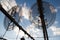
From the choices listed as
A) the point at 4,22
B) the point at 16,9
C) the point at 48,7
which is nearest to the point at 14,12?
the point at 16,9

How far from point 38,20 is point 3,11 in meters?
6.46

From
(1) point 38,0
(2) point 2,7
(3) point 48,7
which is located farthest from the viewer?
(3) point 48,7

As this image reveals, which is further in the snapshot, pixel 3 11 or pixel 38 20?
pixel 38 20

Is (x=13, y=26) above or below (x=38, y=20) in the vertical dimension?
below

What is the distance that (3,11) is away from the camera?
15.4 m

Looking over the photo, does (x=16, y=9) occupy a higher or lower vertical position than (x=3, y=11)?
higher

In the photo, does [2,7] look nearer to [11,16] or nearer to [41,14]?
[11,16]

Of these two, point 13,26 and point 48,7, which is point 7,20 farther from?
point 48,7

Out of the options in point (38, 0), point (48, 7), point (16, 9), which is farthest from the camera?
point (48, 7)

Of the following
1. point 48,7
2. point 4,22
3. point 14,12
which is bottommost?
point 4,22

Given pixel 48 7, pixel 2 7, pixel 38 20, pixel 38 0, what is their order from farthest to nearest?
pixel 38 20, pixel 48 7, pixel 38 0, pixel 2 7

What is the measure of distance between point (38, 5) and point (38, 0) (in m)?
1.02

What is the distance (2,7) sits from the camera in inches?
580

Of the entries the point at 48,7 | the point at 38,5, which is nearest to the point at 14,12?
the point at 38,5
